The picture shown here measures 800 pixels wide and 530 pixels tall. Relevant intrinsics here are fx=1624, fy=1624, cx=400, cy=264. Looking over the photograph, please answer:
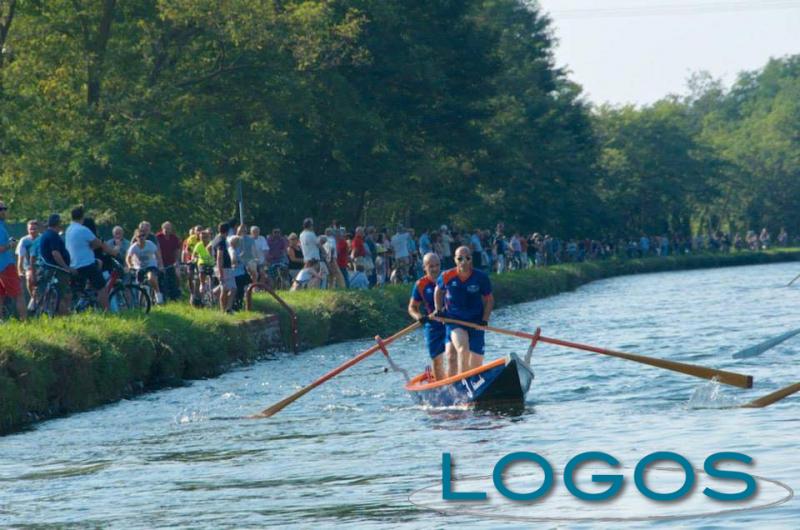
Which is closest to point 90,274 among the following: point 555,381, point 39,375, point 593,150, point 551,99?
point 39,375

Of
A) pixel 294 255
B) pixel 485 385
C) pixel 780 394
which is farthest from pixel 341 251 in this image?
pixel 780 394

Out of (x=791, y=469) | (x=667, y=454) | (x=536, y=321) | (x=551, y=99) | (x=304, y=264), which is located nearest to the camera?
(x=791, y=469)

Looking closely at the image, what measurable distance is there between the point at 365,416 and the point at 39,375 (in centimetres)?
Result: 404

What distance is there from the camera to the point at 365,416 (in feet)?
66.8

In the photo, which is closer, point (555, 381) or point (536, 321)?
point (555, 381)

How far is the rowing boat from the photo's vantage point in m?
19.6

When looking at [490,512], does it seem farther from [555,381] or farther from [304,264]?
[304,264]

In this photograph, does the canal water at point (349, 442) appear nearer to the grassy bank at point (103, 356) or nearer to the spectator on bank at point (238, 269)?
the grassy bank at point (103, 356)

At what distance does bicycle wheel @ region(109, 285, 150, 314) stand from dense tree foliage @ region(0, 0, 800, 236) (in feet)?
41.4

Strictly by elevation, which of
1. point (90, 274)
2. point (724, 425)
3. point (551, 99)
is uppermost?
point (551, 99)

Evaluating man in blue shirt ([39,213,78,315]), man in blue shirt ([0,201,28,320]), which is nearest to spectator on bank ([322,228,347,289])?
man in blue shirt ([39,213,78,315])

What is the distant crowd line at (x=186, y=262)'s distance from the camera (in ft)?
82.1

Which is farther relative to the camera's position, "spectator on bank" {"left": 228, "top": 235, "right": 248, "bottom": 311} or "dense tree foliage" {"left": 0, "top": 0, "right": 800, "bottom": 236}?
"dense tree foliage" {"left": 0, "top": 0, "right": 800, "bottom": 236}

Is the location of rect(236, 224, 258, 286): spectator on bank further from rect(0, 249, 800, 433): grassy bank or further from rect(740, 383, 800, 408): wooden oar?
rect(740, 383, 800, 408): wooden oar
